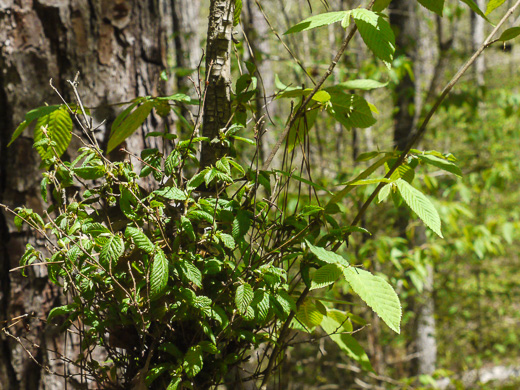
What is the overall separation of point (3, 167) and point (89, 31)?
589mm

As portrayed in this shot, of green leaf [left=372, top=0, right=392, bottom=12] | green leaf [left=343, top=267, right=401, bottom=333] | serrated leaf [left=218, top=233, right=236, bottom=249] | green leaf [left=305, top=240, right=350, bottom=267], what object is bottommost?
green leaf [left=343, top=267, right=401, bottom=333]

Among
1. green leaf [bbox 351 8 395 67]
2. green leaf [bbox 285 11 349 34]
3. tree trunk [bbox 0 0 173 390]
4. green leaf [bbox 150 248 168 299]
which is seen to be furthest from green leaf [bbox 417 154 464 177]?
tree trunk [bbox 0 0 173 390]

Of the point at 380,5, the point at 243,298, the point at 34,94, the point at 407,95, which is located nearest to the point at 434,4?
the point at 380,5

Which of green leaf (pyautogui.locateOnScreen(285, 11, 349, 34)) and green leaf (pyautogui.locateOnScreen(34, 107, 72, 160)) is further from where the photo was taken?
green leaf (pyautogui.locateOnScreen(34, 107, 72, 160))

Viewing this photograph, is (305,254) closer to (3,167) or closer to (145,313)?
(145,313)

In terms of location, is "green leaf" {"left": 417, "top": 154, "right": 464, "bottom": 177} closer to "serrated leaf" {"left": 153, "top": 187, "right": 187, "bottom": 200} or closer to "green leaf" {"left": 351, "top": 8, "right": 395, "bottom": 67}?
"green leaf" {"left": 351, "top": 8, "right": 395, "bottom": 67}

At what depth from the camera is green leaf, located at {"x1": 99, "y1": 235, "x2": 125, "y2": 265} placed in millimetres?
705

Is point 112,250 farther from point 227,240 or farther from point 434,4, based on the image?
point 434,4

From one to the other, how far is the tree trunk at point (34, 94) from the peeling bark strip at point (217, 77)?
2.15ft

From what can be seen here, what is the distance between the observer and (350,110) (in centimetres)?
99

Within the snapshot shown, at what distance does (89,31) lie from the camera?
1.58m

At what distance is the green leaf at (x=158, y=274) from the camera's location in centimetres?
70

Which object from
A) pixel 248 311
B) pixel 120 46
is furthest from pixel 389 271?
pixel 248 311

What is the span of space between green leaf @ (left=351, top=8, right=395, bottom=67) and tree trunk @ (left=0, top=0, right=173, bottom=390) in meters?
1.01
